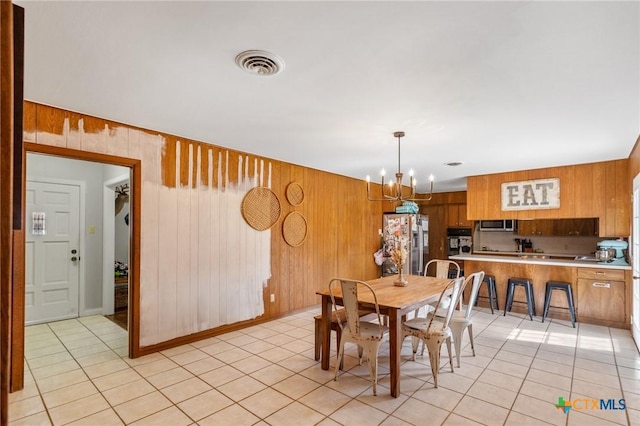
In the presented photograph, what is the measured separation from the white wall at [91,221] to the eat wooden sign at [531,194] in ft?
20.1

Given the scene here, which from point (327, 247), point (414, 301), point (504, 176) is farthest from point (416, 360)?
point (504, 176)

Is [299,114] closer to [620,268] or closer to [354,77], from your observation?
[354,77]

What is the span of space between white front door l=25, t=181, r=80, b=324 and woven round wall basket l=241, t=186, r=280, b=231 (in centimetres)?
275

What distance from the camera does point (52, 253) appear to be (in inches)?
183

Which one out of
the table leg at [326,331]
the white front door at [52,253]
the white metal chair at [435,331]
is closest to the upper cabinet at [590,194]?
the white metal chair at [435,331]

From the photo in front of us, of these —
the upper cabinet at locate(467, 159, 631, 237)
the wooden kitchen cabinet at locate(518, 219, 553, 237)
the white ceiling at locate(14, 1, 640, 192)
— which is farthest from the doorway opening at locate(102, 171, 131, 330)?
the wooden kitchen cabinet at locate(518, 219, 553, 237)

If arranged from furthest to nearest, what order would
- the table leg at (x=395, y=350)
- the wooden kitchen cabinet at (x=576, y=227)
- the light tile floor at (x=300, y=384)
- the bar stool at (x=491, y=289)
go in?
the wooden kitchen cabinet at (x=576, y=227) → the bar stool at (x=491, y=289) → the table leg at (x=395, y=350) → the light tile floor at (x=300, y=384)

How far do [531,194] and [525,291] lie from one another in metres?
1.54

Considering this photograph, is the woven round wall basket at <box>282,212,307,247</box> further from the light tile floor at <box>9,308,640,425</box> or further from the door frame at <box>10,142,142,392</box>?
the door frame at <box>10,142,142,392</box>

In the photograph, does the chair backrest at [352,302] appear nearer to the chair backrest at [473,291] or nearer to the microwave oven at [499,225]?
the chair backrest at [473,291]

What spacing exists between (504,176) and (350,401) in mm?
4642

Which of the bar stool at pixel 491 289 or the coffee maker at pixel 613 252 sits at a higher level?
the coffee maker at pixel 613 252

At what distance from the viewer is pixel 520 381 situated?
2834mm

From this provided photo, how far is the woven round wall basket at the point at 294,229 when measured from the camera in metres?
4.88
